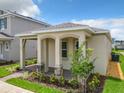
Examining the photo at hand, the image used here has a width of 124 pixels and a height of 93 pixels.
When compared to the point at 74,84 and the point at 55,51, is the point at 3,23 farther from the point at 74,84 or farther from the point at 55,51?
the point at 74,84

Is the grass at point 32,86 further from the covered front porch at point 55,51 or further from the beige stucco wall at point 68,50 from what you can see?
the beige stucco wall at point 68,50

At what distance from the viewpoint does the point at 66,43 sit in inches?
632

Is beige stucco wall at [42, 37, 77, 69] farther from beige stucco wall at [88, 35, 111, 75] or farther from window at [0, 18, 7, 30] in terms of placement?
window at [0, 18, 7, 30]

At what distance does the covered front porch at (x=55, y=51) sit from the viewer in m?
13.0

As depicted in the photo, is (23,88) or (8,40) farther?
(8,40)

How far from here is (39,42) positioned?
47.6ft

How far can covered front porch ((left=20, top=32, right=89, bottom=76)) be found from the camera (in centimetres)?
1303

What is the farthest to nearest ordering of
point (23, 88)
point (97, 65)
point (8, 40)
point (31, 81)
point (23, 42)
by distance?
1. point (8, 40)
2. point (23, 42)
3. point (97, 65)
4. point (31, 81)
5. point (23, 88)

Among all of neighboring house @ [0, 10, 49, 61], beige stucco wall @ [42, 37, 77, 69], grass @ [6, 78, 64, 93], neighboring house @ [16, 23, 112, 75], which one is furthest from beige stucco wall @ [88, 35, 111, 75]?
neighboring house @ [0, 10, 49, 61]

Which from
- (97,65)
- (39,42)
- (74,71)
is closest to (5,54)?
(39,42)

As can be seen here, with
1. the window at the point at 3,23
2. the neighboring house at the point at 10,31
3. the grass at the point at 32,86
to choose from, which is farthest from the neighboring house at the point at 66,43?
the window at the point at 3,23

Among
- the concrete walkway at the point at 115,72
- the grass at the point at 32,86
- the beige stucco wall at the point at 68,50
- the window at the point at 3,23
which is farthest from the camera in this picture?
the window at the point at 3,23

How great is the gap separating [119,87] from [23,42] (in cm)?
1130

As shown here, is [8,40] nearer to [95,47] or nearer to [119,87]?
[95,47]
